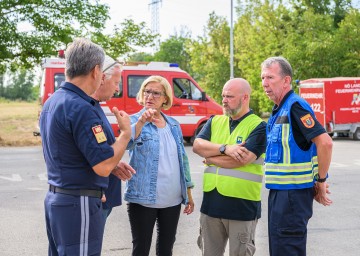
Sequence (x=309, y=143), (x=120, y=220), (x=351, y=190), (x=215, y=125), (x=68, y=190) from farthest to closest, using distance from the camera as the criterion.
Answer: (x=351, y=190)
(x=120, y=220)
(x=215, y=125)
(x=309, y=143)
(x=68, y=190)

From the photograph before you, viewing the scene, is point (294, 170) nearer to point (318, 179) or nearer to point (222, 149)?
point (318, 179)

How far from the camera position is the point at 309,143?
389 centimetres

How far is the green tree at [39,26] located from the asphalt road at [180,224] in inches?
385

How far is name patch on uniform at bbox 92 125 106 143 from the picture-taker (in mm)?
2912

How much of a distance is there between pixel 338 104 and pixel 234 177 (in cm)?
1705

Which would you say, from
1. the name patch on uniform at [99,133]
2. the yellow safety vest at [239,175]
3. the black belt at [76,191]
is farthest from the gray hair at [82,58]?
the yellow safety vest at [239,175]

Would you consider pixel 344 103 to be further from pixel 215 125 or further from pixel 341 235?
pixel 215 125

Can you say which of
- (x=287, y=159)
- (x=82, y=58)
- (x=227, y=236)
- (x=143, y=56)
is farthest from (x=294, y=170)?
(x=143, y=56)

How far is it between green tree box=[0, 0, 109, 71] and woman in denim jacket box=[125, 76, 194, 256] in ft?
54.8

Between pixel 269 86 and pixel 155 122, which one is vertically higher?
pixel 269 86

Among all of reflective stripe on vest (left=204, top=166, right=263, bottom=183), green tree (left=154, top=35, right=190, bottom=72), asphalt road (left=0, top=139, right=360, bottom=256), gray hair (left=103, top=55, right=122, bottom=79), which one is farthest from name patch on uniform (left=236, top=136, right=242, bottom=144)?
green tree (left=154, top=35, right=190, bottom=72)

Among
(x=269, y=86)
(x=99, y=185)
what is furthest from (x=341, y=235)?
(x=99, y=185)

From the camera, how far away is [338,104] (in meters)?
20.3

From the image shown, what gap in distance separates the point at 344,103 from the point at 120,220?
15.0 meters
